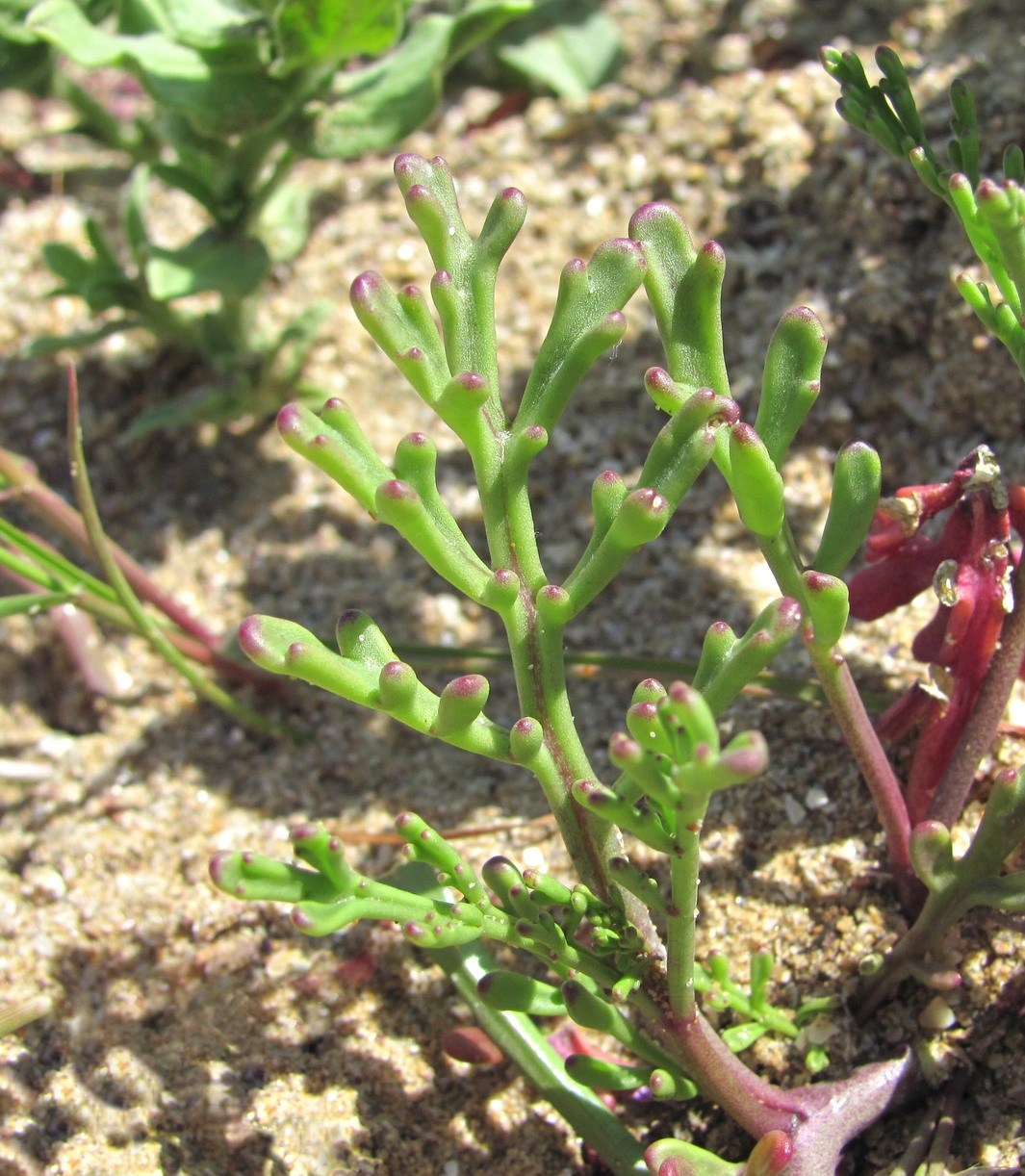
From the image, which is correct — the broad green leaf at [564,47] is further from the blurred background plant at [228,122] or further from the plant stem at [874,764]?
the plant stem at [874,764]

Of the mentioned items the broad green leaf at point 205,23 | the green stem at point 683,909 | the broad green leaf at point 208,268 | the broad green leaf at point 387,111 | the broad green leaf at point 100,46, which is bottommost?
the green stem at point 683,909

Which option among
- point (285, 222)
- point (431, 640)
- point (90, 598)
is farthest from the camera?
point (285, 222)

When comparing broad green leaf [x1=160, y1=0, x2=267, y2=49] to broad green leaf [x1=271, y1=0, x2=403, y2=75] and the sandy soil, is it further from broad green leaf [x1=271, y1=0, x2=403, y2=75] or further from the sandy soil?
the sandy soil

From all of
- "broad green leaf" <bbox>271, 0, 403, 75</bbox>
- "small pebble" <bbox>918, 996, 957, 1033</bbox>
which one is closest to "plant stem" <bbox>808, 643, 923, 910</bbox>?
"small pebble" <bbox>918, 996, 957, 1033</bbox>

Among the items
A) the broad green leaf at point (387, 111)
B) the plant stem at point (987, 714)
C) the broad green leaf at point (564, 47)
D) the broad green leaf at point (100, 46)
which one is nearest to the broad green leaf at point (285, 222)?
the broad green leaf at point (387, 111)

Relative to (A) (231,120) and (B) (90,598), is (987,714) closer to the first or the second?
(B) (90,598)

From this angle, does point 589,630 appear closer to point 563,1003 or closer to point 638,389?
point 638,389

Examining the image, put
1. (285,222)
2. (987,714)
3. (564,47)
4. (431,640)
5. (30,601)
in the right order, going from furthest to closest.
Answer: (564,47) → (285,222) → (431,640) → (30,601) → (987,714)

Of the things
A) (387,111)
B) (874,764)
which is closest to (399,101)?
(387,111)
